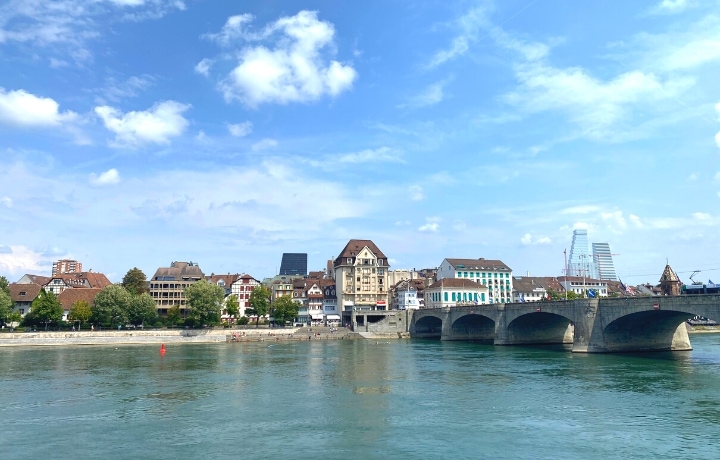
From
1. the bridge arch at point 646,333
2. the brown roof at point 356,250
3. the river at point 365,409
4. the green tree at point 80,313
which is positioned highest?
the brown roof at point 356,250

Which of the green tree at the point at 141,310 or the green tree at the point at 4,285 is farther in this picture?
the green tree at the point at 4,285

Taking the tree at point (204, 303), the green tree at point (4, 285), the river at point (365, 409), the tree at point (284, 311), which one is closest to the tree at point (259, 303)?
the tree at point (284, 311)

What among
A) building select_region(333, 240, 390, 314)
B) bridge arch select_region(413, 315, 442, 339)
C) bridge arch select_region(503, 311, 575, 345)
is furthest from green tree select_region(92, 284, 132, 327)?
bridge arch select_region(503, 311, 575, 345)

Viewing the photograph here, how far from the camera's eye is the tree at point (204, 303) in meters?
121

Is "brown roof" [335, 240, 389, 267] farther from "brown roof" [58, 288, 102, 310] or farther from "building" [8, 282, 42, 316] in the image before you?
"building" [8, 282, 42, 316]

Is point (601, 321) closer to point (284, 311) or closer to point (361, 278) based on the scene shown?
point (284, 311)

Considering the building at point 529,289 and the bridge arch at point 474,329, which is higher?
the building at point 529,289

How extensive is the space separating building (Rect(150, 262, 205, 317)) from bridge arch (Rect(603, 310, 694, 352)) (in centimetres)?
10718

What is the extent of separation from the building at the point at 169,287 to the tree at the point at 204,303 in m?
28.6

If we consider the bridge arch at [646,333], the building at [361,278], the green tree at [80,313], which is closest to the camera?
the bridge arch at [646,333]

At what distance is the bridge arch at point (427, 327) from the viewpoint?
132750 millimetres

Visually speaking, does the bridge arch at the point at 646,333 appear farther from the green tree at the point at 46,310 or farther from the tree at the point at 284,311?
the green tree at the point at 46,310

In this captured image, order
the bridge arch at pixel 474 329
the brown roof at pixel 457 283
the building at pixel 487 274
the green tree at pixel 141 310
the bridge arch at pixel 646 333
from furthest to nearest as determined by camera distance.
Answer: the building at pixel 487 274
the brown roof at pixel 457 283
the green tree at pixel 141 310
the bridge arch at pixel 474 329
the bridge arch at pixel 646 333

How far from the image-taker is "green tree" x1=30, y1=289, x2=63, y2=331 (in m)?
114
